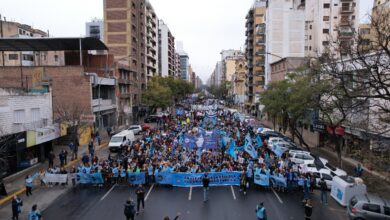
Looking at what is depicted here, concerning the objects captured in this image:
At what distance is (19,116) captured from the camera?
24.0 metres

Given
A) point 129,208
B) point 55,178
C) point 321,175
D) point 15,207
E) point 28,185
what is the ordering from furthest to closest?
1. point 55,178
2. point 321,175
3. point 28,185
4. point 15,207
5. point 129,208

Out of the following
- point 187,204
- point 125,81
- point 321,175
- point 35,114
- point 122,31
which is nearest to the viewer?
point 187,204

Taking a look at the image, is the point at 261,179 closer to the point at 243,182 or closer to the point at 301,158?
the point at 243,182

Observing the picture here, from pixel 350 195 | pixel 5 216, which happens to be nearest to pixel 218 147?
pixel 350 195

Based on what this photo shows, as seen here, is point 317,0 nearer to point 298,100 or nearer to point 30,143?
point 298,100

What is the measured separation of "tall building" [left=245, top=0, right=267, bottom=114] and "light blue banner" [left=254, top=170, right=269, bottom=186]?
182 ft

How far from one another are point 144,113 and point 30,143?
46.5 meters

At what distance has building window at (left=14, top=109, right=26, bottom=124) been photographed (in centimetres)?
2356

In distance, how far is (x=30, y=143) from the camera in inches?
918

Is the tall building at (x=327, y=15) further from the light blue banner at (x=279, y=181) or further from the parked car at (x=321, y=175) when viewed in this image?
the light blue banner at (x=279, y=181)

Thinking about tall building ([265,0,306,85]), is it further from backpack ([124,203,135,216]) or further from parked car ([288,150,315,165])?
backpack ([124,203,135,216])

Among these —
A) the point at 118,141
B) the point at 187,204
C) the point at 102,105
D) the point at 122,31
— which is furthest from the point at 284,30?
the point at 187,204

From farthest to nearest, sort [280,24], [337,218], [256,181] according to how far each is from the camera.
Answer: [280,24], [256,181], [337,218]

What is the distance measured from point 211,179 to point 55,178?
9.44 m
